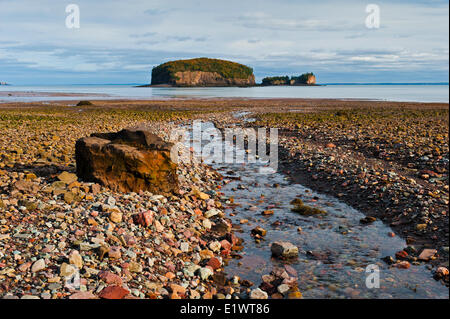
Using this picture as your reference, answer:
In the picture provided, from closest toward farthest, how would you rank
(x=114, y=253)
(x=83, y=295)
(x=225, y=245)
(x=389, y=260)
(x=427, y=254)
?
(x=83, y=295)
(x=114, y=253)
(x=389, y=260)
(x=427, y=254)
(x=225, y=245)

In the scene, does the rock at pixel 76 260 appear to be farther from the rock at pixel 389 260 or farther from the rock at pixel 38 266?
the rock at pixel 389 260

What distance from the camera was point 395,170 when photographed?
1466 cm

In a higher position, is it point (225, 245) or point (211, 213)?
point (211, 213)

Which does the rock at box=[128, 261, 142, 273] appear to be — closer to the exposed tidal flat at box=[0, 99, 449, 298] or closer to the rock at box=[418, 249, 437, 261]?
the exposed tidal flat at box=[0, 99, 449, 298]

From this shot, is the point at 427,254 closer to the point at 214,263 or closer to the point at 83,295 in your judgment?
the point at 214,263

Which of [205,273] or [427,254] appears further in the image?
[427,254]

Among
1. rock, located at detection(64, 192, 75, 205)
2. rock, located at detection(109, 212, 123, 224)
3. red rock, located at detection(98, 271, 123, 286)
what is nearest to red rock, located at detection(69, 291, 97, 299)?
red rock, located at detection(98, 271, 123, 286)

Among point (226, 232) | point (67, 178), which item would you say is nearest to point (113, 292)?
point (226, 232)

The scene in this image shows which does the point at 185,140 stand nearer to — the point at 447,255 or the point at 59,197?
the point at 59,197

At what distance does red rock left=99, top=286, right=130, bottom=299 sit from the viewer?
5.64 meters

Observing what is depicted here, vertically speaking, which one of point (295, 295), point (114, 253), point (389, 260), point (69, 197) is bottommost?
point (295, 295)

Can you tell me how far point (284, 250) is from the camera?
7895mm

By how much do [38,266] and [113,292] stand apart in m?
1.41
